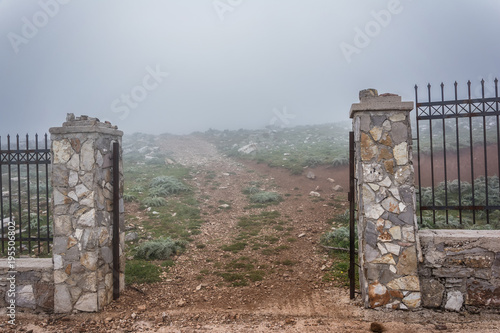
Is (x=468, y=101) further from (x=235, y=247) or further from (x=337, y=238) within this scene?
(x=235, y=247)

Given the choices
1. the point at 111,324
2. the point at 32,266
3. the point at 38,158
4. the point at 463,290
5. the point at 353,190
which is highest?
the point at 38,158

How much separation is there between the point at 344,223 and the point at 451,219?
10.2 ft

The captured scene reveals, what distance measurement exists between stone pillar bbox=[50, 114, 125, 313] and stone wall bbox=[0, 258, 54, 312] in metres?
0.20

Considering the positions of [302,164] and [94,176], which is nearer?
[94,176]

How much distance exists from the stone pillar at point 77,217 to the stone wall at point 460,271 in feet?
17.1

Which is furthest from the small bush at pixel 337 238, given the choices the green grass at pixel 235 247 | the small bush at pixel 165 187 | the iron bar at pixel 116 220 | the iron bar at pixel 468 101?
the small bush at pixel 165 187

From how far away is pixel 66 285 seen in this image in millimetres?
4785

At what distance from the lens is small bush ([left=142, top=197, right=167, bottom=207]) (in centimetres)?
1232

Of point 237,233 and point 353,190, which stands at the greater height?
point 353,190

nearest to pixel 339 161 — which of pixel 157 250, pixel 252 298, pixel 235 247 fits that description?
pixel 235 247

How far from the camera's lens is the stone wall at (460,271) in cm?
432

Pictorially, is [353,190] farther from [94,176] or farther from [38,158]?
[38,158]

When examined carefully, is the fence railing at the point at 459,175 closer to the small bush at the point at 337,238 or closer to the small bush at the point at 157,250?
the small bush at the point at 337,238

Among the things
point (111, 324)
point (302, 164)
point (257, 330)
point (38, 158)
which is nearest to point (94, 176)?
point (38, 158)
